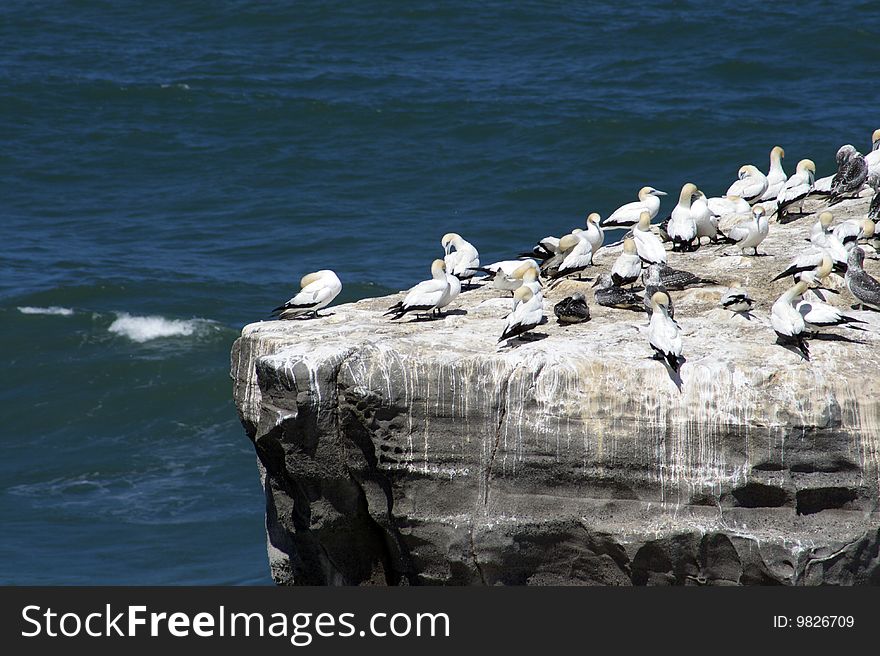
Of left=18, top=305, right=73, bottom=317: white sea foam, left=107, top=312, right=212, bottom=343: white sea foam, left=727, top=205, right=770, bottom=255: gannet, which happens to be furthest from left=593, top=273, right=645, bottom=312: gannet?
left=18, top=305, right=73, bottom=317: white sea foam

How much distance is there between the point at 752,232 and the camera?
13523mm

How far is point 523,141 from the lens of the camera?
33156 millimetres

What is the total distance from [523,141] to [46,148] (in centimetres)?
1232

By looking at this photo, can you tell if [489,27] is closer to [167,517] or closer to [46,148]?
[46,148]

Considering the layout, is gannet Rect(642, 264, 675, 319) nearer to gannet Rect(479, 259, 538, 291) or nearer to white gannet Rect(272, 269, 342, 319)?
gannet Rect(479, 259, 538, 291)

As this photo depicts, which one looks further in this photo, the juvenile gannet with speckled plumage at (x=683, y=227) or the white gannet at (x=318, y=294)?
the juvenile gannet with speckled plumage at (x=683, y=227)

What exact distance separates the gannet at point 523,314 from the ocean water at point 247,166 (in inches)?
304

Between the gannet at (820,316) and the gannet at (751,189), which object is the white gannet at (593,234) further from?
the gannet at (820,316)

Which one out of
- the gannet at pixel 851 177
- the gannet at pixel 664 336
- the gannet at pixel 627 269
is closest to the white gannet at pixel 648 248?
the gannet at pixel 627 269

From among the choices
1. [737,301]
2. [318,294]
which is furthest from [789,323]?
[318,294]

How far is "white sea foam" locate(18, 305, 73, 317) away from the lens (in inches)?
1024

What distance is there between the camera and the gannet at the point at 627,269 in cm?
1288

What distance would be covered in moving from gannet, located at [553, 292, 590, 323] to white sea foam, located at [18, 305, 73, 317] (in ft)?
53.3

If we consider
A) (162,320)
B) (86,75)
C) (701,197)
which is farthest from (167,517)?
(86,75)
